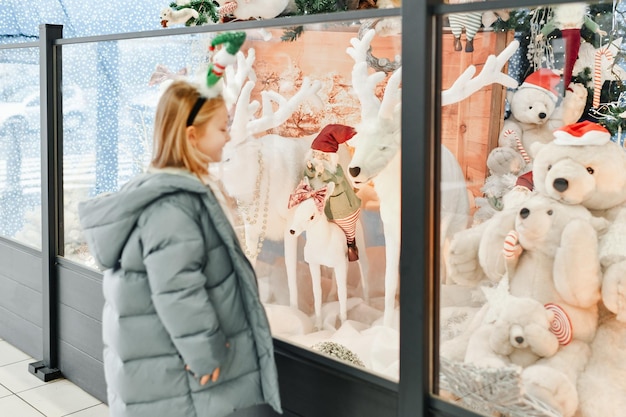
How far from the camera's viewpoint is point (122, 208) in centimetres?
188

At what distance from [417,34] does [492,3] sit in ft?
0.62

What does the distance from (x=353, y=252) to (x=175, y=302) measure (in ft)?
2.00

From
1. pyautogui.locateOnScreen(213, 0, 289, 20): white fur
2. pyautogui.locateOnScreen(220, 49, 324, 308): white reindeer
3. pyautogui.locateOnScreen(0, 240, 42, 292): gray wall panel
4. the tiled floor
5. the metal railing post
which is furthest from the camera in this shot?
pyautogui.locateOnScreen(0, 240, 42, 292): gray wall panel

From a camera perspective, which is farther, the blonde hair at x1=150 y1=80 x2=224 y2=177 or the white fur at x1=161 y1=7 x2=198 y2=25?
the white fur at x1=161 y1=7 x2=198 y2=25

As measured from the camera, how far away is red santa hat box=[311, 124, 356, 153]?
2203mm

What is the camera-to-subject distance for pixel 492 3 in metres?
1.70

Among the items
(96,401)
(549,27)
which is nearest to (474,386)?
(549,27)

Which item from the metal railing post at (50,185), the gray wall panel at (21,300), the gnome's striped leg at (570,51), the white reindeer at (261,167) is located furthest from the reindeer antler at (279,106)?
the gray wall panel at (21,300)

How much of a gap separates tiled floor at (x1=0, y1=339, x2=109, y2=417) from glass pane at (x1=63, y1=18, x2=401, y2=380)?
1.06m

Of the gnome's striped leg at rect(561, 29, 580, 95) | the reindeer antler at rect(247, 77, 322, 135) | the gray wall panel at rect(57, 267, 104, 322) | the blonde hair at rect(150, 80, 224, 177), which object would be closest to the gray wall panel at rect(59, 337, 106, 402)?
the gray wall panel at rect(57, 267, 104, 322)

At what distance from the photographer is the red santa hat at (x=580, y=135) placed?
6.09ft

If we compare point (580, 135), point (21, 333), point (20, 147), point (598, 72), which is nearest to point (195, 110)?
point (580, 135)

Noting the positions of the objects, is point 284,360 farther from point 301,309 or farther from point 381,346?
point 381,346

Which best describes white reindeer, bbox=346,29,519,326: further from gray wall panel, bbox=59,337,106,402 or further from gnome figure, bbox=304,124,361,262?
gray wall panel, bbox=59,337,106,402
